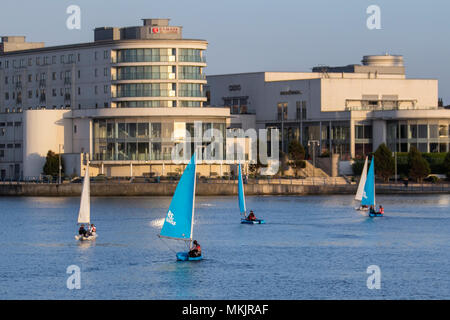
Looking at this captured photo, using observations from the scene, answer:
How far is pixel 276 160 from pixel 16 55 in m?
50.4

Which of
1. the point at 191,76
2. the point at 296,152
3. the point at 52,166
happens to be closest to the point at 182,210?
the point at 52,166

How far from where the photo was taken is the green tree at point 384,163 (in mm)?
170250

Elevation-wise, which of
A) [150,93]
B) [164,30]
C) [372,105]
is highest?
[164,30]

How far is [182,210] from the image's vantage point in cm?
7919

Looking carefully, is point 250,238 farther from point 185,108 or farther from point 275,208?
point 185,108

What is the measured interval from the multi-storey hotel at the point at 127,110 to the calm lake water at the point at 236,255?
31572mm

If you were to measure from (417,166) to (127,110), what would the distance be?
46.4 metres

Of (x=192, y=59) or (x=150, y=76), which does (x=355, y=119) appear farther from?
(x=150, y=76)

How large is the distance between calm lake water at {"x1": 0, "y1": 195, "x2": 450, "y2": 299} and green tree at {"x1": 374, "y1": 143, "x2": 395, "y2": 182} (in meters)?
28.9

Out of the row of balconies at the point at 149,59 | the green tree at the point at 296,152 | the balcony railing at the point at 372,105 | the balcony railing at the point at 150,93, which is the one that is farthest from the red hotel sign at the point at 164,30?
the balcony railing at the point at 372,105

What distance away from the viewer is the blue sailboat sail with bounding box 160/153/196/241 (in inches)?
3100

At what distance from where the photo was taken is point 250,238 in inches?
4058

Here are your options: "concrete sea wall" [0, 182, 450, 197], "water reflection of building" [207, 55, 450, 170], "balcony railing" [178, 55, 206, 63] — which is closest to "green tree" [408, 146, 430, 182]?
"concrete sea wall" [0, 182, 450, 197]
